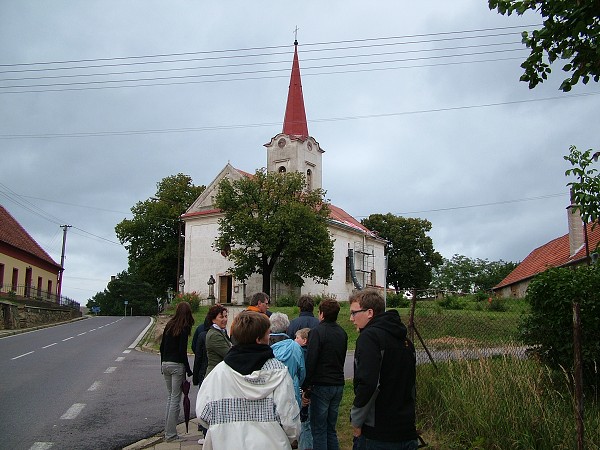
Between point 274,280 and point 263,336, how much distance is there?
1573 inches

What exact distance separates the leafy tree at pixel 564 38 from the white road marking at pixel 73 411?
26.6 ft

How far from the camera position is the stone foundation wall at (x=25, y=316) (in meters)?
30.0

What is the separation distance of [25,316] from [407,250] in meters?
44.5

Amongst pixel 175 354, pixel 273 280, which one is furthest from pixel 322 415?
pixel 273 280

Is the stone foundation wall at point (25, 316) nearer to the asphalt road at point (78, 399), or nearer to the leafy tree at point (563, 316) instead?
the asphalt road at point (78, 399)

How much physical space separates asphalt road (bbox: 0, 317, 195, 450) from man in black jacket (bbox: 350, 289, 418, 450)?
4491mm

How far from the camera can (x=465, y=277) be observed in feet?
266

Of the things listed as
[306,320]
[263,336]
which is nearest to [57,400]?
[306,320]

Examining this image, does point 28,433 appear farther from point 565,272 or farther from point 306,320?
point 565,272

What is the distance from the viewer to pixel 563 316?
6.93m

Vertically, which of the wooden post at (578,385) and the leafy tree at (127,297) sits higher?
the leafy tree at (127,297)

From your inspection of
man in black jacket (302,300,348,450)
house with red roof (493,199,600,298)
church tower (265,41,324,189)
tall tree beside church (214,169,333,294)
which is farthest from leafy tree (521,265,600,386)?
church tower (265,41,324,189)

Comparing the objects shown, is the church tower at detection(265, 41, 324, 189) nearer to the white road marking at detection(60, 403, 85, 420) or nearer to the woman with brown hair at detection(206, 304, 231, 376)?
the white road marking at detection(60, 403, 85, 420)

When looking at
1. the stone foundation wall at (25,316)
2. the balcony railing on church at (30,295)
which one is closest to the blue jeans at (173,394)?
the stone foundation wall at (25,316)
